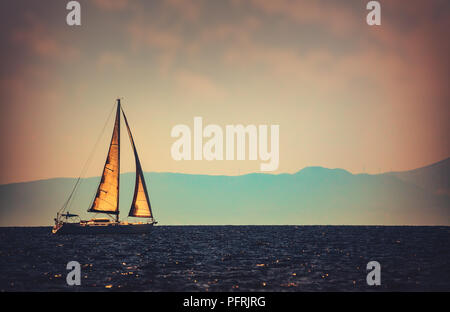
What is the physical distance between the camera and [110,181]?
300 feet

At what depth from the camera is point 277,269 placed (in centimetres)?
4438

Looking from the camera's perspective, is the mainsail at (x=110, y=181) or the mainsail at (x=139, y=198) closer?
the mainsail at (x=110, y=181)

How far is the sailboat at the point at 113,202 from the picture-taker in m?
90.4

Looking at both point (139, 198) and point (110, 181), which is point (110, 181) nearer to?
point (110, 181)

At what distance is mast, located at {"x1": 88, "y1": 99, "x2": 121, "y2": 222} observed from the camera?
89.9m

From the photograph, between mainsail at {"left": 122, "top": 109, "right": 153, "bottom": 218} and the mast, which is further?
mainsail at {"left": 122, "top": 109, "right": 153, "bottom": 218}

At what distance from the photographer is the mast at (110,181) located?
8991cm

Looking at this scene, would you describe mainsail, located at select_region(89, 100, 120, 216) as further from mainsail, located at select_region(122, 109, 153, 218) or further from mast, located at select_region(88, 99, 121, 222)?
mainsail, located at select_region(122, 109, 153, 218)

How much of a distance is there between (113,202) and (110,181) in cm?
460

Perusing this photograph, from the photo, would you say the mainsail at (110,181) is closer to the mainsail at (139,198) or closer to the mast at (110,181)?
the mast at (110,181)
